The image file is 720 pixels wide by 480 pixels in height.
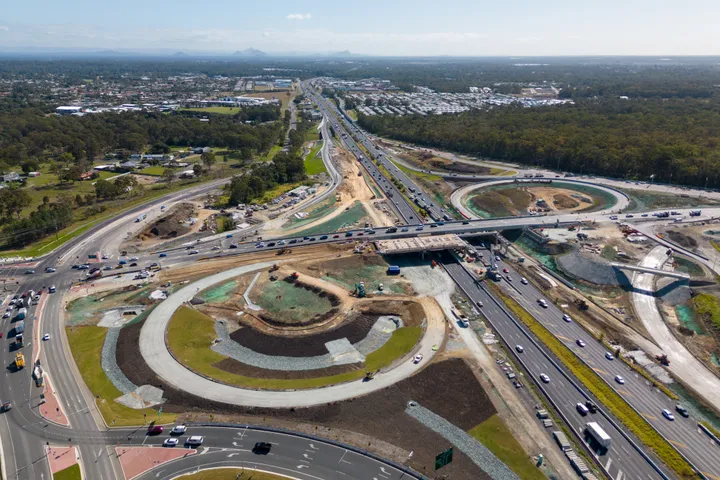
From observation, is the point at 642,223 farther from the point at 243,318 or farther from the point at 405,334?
the point at 243,318

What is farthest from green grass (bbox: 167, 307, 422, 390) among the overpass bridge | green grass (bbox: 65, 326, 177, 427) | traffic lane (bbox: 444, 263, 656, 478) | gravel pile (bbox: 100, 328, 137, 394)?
the overpass bridge

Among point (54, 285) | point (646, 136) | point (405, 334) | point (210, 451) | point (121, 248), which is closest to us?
point (210, 451)

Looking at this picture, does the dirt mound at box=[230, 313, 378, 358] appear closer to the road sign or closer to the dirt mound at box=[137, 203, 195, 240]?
the road sign

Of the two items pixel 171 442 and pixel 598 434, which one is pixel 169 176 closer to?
pixel 171 442

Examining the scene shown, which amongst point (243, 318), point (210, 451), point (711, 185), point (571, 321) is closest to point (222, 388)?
point (210, 451)

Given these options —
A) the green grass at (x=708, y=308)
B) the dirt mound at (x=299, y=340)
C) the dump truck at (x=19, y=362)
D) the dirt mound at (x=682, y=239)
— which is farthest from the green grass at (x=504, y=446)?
→ the dirt mound at (x=682, y=239)

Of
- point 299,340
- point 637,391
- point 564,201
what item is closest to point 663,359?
point 637,391
